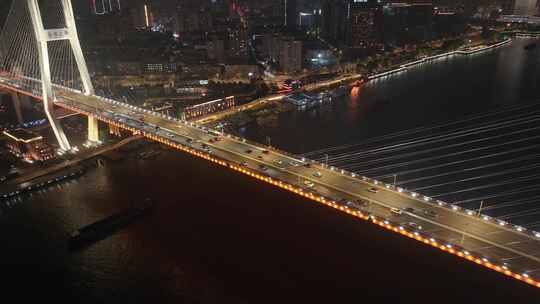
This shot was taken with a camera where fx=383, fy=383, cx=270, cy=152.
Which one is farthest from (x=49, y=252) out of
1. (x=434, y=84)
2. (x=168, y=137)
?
(x=434, y=84)

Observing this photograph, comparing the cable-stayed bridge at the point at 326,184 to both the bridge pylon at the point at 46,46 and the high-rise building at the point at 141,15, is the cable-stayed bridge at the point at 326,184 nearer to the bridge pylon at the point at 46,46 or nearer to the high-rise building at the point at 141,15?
the bridge pylon at the point at 46,46

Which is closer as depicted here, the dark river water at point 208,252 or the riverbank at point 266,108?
the dark river water at point 208,252

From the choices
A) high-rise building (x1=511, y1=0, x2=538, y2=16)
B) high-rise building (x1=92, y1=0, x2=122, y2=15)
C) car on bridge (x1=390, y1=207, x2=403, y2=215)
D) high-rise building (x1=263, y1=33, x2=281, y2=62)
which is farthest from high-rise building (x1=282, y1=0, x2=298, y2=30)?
car on bridge (x1=390, y1=207, x2=403, y2=215)

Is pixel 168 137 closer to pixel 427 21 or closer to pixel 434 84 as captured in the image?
pixel 434 84

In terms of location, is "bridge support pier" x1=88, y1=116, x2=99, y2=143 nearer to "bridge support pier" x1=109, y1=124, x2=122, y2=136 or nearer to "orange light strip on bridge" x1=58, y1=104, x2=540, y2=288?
"bridge support pier" x1=109, y1=124, x2=122, y2=136

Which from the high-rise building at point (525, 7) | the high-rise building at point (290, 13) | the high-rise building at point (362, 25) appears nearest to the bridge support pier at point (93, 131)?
the high-rise building at point (362, 25)
